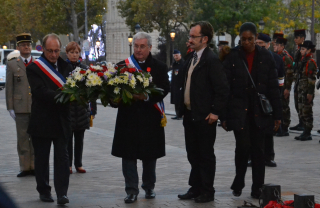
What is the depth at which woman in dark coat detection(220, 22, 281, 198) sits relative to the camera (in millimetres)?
6734

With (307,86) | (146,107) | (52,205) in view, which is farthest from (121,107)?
(307,86)

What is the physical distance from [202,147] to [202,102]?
0.51 m

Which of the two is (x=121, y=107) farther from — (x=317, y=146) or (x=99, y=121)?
(x=99, y=121)

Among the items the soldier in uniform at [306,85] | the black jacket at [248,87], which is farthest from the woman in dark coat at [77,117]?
the soldier in uniform at [306,85]

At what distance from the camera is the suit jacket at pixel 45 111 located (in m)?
6.57

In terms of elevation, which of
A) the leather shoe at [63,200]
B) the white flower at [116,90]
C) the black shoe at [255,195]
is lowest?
the black shoe at [255,195]

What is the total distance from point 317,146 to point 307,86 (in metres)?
1.50

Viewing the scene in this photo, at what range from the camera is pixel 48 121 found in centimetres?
659

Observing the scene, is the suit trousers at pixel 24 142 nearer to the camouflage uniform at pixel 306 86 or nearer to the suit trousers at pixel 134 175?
the suit trousers at pixel 134 175

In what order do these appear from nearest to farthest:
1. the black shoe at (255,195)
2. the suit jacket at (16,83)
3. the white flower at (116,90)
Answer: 1. the white flower at (116,90)
2. the black shoe at (255,195)
3. the suit jacket at (16,83)

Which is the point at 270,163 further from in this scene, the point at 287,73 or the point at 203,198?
the point at 287,73

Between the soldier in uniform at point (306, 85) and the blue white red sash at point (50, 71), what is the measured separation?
6798 mm

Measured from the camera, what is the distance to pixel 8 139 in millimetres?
13125

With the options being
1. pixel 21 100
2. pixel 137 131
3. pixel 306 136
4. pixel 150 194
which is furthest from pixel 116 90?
pixel 306 136
